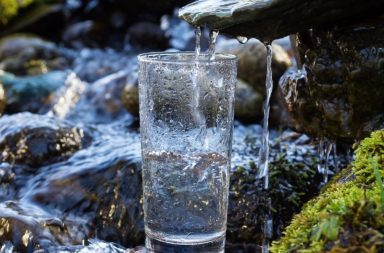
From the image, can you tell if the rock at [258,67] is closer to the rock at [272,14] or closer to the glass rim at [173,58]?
the rock at [272,14]

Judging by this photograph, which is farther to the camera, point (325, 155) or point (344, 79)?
point (325, 155)

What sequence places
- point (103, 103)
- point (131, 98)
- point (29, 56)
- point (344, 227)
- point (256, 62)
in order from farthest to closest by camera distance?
point (29, 56), point (103, 103), point (131, 98), point (256, 62), point (344, 227)

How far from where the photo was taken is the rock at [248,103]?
7.81 m

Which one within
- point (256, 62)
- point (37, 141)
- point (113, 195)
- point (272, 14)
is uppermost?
point (272, 14)

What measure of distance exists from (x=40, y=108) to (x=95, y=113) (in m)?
1.29

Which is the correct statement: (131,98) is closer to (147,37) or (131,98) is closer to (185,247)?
(185,247)

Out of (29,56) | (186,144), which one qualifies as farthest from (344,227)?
(29,56)

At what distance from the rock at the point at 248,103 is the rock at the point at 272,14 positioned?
414 centimetres

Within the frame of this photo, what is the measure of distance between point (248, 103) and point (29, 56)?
258 inches

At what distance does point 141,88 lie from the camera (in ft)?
10.2

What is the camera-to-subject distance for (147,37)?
15578 mm

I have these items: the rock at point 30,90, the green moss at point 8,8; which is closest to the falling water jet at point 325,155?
the rock at point 30,90

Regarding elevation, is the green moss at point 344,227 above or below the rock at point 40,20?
below

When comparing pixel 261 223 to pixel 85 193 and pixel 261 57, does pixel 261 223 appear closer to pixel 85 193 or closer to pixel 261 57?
pixel 85 193
